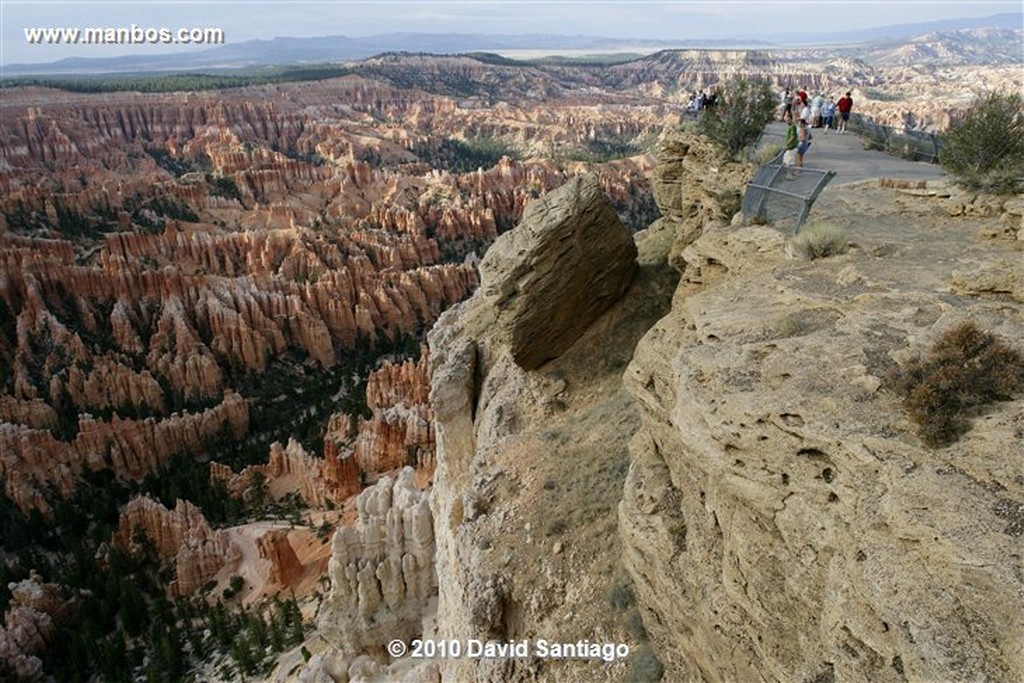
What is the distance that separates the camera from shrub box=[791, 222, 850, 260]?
26.6ft

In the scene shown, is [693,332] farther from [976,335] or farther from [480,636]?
[480,636]

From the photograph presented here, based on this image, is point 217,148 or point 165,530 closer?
point 165,530

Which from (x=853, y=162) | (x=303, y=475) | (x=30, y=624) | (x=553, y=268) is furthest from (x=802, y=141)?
(x=30, y=624)

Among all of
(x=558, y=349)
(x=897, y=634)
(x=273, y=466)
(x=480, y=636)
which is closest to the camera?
(x=897, y=634)

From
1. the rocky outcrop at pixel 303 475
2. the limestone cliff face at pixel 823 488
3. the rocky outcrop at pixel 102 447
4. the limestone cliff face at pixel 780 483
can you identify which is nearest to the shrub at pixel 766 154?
the limestone cliff face at pixel 780 483

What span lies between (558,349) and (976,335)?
7.96 metres

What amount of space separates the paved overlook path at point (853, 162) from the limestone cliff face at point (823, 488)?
5.12m

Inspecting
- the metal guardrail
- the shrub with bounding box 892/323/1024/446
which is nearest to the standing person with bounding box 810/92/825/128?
the metal guardrail

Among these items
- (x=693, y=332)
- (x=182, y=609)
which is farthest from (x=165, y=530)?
(x=693, y=332)

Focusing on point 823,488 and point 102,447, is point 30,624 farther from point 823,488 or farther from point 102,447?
point 823,488

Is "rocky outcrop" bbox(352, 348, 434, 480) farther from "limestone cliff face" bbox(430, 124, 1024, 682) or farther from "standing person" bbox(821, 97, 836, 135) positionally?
"standing person" bbox(821, 97, 836, 135)

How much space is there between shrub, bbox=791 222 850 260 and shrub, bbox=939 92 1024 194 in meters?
3.76

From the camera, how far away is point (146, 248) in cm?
5428

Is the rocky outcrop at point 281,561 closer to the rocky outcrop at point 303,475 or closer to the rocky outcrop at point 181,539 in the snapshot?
the rocky outcrop at point 181,539
